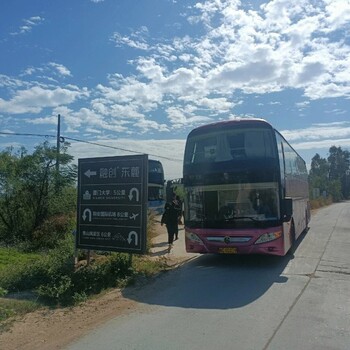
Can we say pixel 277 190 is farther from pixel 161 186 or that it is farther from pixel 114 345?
pixel 161 186

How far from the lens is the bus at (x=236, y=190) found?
1105cm

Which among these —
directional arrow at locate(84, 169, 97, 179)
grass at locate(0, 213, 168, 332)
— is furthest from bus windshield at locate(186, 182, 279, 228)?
directional arrow at locate(84, 169, 97, 179)

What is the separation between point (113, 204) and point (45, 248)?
676cm

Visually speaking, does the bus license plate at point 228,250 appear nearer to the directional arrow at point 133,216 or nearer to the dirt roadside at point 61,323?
the directional arrow at point 133,216

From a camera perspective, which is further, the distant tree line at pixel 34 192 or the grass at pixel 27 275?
the distant tree line at pixel 34 192

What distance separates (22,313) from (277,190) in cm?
689

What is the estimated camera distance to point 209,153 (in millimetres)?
11828

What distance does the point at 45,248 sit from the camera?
1550cm

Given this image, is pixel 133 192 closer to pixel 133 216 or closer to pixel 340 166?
pixel 133 216

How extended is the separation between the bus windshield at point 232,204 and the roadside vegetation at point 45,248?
5.85 feet

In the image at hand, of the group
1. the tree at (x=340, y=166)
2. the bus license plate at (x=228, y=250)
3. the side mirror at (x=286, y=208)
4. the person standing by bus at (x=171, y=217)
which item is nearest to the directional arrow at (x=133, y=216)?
the bus license plate at (x=228, y=250)

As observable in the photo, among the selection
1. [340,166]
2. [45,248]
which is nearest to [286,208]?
[45,248]

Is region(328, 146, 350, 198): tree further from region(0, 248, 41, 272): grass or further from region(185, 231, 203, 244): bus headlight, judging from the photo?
region(0, 248, 41, 272): grass

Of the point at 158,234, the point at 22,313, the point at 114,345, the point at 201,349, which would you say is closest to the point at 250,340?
the point at 201,349
